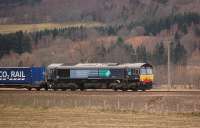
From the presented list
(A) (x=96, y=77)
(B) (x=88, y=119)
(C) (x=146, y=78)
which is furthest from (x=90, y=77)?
(B) (x=88, y=119)

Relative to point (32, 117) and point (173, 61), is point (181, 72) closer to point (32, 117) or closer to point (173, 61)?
point (173, 61)

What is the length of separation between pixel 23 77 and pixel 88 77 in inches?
539

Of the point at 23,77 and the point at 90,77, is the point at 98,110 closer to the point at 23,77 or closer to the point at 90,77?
the point at 90,77

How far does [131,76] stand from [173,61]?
12542 centimetres

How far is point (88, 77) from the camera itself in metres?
78.2

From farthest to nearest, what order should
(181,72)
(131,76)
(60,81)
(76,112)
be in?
(181,72) < (60,81) < (131,76) < (76,112)

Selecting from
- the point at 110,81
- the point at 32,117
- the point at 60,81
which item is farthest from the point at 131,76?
the point at 32,117

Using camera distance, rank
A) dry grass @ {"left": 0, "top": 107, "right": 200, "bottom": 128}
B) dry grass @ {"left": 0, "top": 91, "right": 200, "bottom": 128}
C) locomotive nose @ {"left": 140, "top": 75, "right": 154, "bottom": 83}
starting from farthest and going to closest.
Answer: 1. locomotive nose @ {"left": 140, "top": 75, "right": 154, "bottom": 83}
2. dry grass @ {"left": 0, "top": 91, "right": 200, "bottom": 128}
3. dry grass @ {"left": 0, "top": 107, "right": 200, "bottom": 128}

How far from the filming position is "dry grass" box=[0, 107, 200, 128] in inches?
1668

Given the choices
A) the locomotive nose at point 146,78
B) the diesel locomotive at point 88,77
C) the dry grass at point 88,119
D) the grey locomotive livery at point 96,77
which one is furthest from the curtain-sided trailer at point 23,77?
the dry grass at point 88,119

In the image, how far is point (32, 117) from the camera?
49.2 m

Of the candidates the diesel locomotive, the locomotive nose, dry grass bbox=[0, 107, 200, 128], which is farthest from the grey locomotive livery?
dry grass bbox=[0, 107, 200, 128]

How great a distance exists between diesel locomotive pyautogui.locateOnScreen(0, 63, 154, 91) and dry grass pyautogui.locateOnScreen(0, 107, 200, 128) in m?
20.2

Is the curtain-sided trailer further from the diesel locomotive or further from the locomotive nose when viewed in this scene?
the locomotive nose
